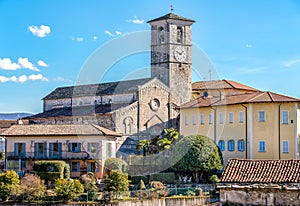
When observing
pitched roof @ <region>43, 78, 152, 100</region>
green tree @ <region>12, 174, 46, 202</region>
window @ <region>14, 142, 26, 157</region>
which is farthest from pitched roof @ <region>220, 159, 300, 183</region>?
pitched roof @ <region>43, 78, 152, 100</region>

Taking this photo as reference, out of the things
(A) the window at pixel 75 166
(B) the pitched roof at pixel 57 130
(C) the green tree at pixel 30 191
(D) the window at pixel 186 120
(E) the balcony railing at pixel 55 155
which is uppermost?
(D) the window at pixel 186 120

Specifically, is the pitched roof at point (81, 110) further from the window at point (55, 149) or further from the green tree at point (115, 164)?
the green tree at point (115, 164)

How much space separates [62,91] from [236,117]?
32661 mm

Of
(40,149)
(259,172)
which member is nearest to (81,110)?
(40,149)

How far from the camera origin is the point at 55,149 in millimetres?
56656

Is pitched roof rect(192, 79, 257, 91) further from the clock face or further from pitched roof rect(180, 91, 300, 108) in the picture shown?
pitched roof rect(180, 91, 300, 108)

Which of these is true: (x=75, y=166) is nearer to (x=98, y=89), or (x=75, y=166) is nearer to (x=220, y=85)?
(x=98, y=89)

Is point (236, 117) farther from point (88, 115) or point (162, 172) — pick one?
point (88, 115)

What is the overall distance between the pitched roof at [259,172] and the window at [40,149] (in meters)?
32.6

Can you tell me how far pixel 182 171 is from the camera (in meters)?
52.3

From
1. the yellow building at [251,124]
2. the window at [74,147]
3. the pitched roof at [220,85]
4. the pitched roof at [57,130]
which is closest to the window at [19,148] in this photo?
the pitched roof at [57,130]

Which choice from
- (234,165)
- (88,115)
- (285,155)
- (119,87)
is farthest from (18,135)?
(234,165)

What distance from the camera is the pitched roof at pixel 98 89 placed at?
2815 inches

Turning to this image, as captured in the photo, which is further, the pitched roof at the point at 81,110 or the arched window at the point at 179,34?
the arched window at the point at 179,34
